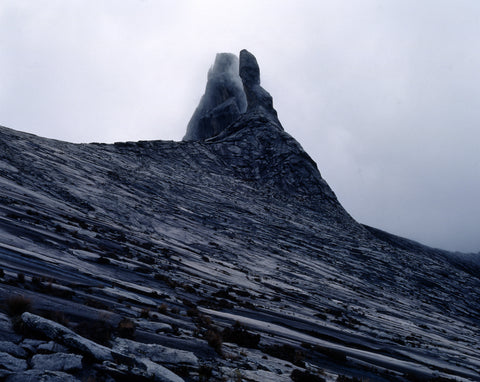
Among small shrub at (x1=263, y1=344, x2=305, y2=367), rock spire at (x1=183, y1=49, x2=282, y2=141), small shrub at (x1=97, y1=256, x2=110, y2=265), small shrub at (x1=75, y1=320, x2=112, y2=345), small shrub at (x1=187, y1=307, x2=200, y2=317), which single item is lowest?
small shrub at (x1=263, y1=344, x2=305, y2=367)

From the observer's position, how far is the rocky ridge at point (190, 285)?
7.89m

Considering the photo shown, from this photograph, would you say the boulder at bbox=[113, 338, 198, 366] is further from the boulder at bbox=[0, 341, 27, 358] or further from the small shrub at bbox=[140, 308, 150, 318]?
the small shrub at bbox=[140, 308, 150, 318]

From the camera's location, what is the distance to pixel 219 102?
103625mm

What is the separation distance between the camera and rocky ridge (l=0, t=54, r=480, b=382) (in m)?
7.89

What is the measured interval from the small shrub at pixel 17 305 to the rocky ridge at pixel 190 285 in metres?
0.04

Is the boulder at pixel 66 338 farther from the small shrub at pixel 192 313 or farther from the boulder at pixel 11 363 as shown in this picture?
the small shrub at pixel 192 313

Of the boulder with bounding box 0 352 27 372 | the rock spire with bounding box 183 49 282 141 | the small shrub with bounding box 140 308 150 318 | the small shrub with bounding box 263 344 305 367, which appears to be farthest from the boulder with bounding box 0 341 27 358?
the rock spire with bounding box 183 49 282 141

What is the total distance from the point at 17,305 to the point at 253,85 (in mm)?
81193

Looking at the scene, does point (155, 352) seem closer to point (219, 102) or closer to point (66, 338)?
point (66, 338)

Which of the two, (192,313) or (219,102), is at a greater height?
(219,102)

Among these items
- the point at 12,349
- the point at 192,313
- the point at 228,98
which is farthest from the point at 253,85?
the point at 12,349

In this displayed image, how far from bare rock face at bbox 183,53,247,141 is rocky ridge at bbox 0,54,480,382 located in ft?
147

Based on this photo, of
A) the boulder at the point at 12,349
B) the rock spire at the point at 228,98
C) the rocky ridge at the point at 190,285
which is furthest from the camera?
the rock spire at the point at 228,98

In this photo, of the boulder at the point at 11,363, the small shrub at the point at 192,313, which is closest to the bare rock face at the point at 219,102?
the small shrub at the point at 192,313
